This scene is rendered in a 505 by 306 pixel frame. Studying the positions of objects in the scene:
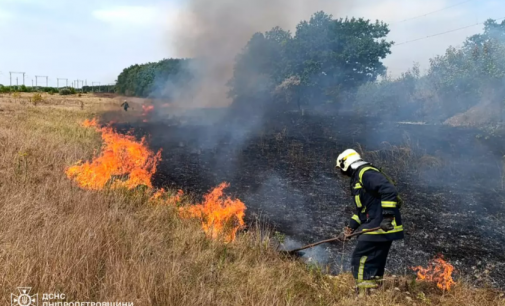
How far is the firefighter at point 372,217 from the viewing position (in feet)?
14.3

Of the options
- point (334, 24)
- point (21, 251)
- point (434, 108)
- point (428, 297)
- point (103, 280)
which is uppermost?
point (334, 24)

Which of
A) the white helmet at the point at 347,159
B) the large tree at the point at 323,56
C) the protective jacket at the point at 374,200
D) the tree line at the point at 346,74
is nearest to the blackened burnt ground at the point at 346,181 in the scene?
the protective jacket at the point at 374,200

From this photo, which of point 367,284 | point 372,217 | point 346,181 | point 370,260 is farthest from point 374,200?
point 346,181

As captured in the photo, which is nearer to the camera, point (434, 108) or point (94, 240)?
point (94, 240)

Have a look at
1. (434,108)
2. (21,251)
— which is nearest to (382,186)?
(21,251)

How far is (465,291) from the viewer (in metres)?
4.68

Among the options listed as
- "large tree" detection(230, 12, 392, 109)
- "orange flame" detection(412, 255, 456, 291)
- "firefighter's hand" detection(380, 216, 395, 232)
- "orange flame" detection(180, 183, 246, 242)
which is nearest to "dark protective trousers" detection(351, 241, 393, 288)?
"firefighter's hand" detection(380, 216, 395, 232)

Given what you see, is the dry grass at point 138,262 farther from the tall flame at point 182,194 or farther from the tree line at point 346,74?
the tree line at point 346,74

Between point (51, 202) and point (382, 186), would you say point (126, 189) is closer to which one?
point (51, 202)

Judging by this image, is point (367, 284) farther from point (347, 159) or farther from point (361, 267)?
point (347, 159)

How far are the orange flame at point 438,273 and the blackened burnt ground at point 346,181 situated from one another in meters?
0.18

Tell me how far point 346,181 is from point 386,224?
281 inches

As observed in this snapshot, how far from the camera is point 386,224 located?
4.32 meters

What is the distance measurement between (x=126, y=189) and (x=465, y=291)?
638 centimetres
